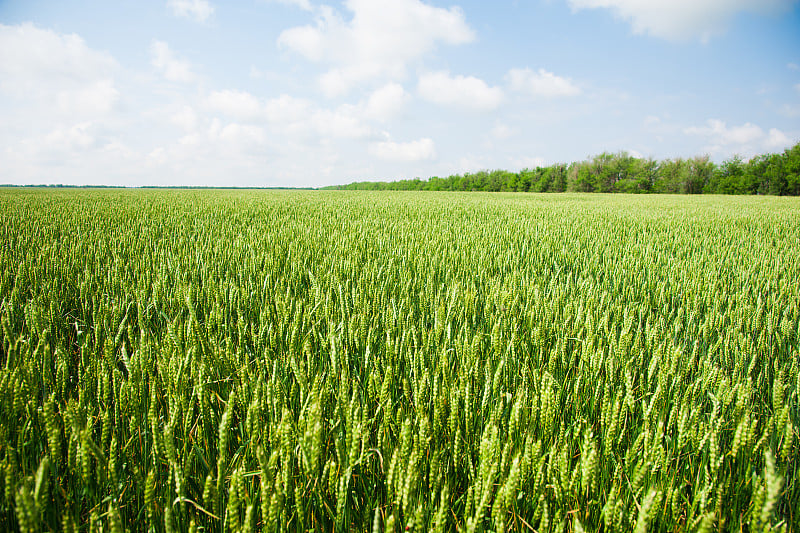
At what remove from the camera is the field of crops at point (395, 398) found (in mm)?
715

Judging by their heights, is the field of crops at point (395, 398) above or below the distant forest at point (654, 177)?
below

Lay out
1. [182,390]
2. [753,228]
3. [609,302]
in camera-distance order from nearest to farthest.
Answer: [182,390]
[609,302]
[753,228]

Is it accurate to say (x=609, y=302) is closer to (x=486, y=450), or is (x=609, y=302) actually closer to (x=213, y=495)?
(x=486, y=450)

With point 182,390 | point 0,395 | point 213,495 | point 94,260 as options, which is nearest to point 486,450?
point 213,495

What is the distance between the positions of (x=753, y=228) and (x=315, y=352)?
7.54m

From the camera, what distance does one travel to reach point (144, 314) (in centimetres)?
193

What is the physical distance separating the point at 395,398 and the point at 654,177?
201 ft

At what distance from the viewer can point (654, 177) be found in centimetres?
5053

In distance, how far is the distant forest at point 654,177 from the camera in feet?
133

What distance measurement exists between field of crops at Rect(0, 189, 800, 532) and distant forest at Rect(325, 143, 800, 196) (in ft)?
171

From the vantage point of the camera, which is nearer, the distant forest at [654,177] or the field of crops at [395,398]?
the field of crops at [395,398]

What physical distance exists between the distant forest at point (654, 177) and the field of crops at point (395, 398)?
52162 mm

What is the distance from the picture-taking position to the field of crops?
2.35 feet

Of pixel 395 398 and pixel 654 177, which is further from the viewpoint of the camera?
pixel 654 177
